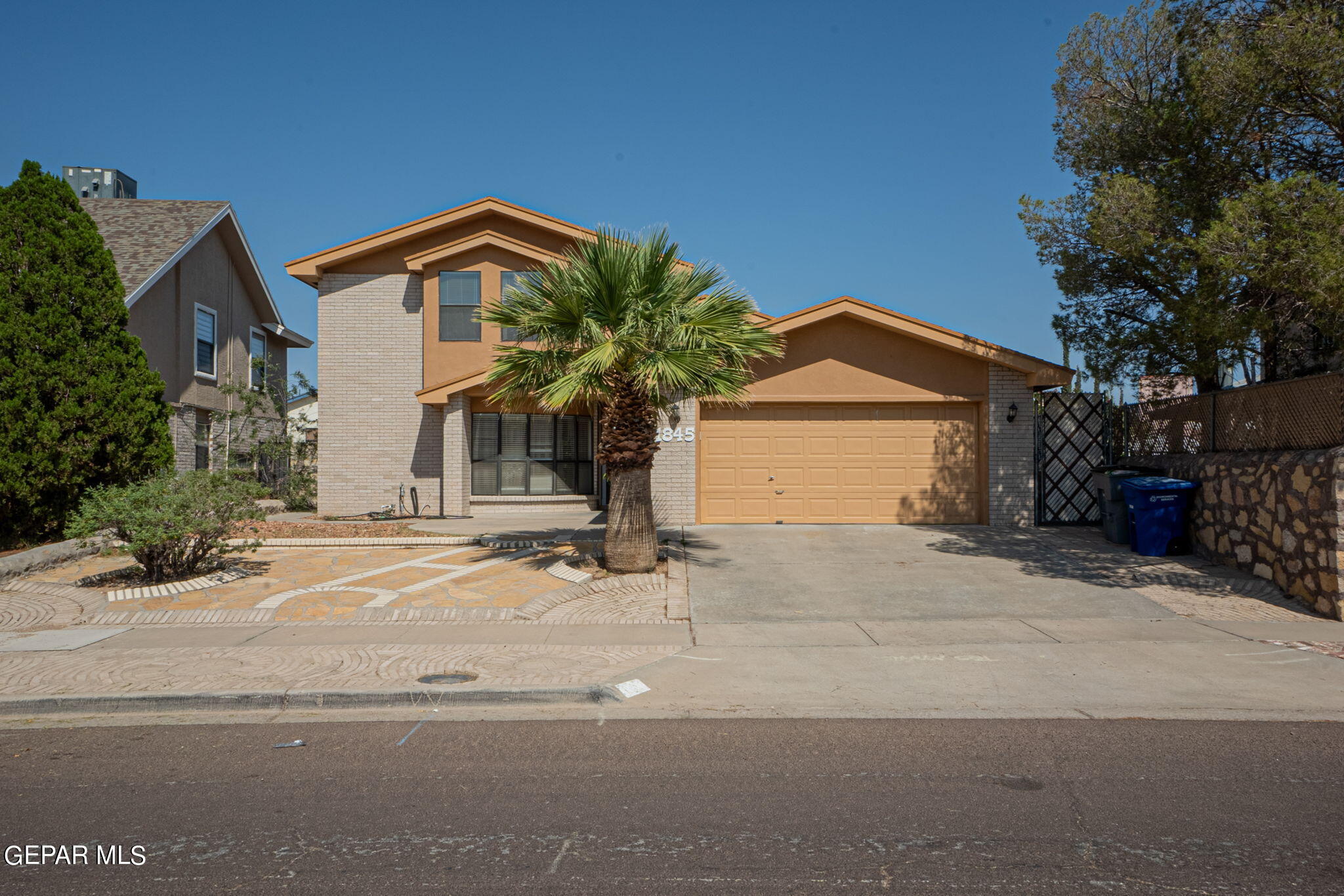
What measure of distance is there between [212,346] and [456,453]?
9.41m

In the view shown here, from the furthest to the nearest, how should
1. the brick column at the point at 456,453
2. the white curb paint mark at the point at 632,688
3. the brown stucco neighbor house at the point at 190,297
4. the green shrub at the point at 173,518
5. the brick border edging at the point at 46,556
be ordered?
the brown stucco neighbor house at the point at 190,297, the brick column at the point at 456,453, the brick border edging at the point at 46,556, the green shrub at the point at 173,518, the white curb paint mark at the point at 632,688

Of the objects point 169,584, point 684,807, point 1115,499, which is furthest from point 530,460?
point 684,807

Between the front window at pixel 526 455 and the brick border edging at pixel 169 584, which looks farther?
the front window at pixel 526 455

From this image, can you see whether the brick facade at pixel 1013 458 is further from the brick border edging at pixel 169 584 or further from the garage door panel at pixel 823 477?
the brick border edging at pixel 169 584

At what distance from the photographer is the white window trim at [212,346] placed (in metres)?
21.4

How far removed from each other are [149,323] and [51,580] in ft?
34.0

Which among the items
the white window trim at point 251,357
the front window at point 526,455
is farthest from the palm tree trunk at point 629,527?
the white window trim at point 251,357

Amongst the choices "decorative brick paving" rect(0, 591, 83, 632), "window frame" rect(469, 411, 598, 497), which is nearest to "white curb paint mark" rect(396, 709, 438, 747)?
"decorative brick paving" rect(0, 591, 83, 632)

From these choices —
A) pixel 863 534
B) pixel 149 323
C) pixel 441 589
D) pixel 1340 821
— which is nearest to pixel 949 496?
pixel 863 534

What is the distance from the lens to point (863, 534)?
14.0 meters

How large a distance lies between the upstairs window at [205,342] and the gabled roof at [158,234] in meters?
1.86

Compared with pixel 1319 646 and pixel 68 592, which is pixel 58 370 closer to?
pixel 68 592

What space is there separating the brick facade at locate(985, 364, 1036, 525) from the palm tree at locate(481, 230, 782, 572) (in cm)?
572

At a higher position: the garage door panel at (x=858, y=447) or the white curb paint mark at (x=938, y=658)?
the garage door panel at (x=858, y=447)
